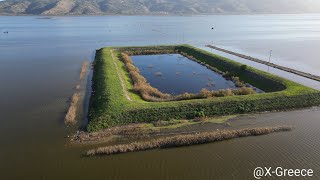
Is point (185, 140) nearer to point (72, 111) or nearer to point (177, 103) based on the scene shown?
point (177, 103)

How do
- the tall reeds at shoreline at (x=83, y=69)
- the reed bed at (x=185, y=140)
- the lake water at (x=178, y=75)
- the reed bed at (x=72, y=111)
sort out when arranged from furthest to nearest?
the tall reeds at shoreline at (x=83, y=69) < the lake water at (x=178, y=75) < the reed bed at (x=72, y=111) < the reed bed at (x=185, y=140)

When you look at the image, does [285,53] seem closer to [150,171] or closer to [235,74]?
[235,74]

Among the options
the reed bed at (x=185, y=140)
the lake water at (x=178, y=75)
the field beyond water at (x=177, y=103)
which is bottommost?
the lake water at (x=178, y=75)

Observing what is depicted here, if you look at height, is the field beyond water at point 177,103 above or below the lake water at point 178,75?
above

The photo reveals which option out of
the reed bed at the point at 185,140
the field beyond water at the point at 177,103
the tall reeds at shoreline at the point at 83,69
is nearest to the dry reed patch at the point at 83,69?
the tall reeds at shoreline at the point at 83,69

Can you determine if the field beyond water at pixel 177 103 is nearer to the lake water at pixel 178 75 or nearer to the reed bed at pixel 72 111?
the reed bed at pixel 72 111

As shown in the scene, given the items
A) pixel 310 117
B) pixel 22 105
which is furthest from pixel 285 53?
pixel 22 105

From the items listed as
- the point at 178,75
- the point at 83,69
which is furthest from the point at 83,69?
the point at 178,75
